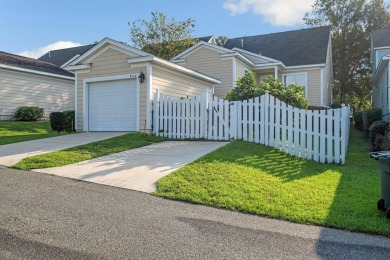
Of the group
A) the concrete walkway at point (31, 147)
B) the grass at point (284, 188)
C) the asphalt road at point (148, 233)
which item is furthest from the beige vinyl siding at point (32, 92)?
the asphalt road at point (148, 233)

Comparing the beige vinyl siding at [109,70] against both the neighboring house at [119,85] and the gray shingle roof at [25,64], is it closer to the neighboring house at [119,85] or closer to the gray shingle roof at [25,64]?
the neighboring house at [119,85]

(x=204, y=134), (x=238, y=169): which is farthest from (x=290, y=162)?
(x=204, y=134)

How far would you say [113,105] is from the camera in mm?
13234

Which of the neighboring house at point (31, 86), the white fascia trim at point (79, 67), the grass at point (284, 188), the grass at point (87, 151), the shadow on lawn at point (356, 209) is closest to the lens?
the shadow on lawn at point (356, 209)

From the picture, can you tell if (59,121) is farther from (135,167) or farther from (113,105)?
(135,167)

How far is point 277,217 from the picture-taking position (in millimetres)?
4707

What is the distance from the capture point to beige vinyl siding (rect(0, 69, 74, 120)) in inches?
719

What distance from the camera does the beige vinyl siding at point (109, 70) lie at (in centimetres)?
1237

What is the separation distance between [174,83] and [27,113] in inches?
391

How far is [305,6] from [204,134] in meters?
32.7

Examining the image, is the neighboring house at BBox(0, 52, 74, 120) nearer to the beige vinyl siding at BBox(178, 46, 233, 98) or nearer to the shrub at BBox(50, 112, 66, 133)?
the shrub at BBox(50, 112, 66, 133)

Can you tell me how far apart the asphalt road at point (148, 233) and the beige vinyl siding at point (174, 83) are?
8.00 meters

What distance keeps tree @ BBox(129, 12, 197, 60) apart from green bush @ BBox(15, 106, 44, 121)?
12482 mm

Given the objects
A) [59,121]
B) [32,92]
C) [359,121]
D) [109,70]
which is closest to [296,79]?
[359,121]
